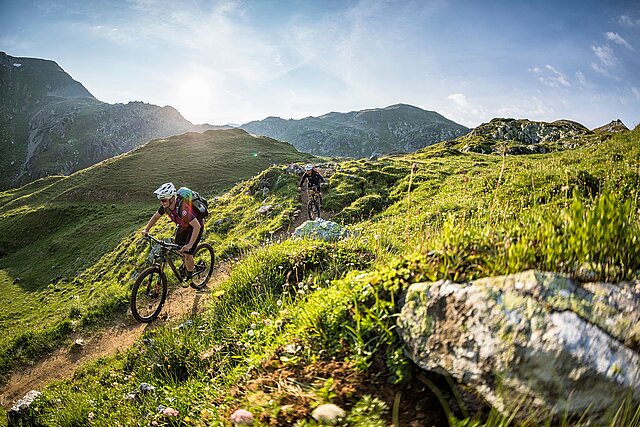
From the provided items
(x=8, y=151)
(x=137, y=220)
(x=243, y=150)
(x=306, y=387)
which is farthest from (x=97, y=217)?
(x=8, y=151)

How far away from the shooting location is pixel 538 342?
104 inches

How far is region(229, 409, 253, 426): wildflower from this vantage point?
329 centimetres

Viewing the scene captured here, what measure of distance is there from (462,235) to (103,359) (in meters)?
11.1

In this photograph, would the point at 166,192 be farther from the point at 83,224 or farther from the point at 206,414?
the point at 83,224

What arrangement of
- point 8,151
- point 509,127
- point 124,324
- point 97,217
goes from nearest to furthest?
1. point 124,324
2. point 97,217
3. point 509,127
4. point 8,151

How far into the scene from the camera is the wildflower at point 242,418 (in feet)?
10.8

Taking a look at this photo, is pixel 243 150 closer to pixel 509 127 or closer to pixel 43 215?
pixel 43 215

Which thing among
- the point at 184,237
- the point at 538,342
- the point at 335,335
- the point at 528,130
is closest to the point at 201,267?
the point at 184,237

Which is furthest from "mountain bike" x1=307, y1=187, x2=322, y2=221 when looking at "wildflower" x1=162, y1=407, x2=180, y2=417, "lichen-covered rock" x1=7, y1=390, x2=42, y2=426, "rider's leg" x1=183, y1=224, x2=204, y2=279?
"wildflower" x1=162, y1=407, x2=180, y2=417

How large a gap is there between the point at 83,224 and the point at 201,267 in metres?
50.1

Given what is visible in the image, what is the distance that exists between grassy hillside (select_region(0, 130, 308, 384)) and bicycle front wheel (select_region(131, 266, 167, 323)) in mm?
2845

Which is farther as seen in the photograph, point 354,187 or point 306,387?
point 354,187

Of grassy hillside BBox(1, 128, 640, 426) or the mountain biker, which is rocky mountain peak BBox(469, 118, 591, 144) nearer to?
the mountain biker

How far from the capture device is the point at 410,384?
332 centimetres
